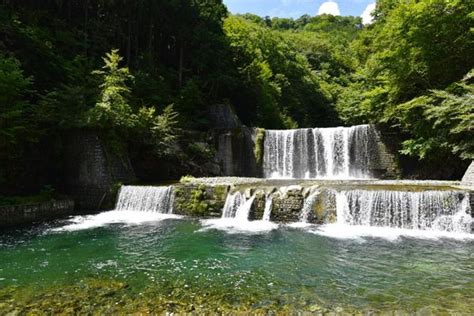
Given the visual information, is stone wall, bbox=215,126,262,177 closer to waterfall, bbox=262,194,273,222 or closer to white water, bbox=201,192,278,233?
white water, bbox=201,192,278,233

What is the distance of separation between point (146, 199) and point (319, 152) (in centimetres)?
1160

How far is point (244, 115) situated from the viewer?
1128 inches

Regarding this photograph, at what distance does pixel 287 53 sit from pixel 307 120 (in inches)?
545

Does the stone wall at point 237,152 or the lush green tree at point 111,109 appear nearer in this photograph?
the lush green tree at point 111,109

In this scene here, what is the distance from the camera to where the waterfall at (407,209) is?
993 cm

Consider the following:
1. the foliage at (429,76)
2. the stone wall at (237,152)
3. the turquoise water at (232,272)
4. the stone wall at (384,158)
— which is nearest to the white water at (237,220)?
the turquoise water at (232,272)

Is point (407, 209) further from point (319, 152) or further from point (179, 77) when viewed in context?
point (179, 77)

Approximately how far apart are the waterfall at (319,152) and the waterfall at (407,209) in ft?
29.7

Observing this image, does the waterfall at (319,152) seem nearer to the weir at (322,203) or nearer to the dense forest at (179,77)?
the dense forest at (179,77)

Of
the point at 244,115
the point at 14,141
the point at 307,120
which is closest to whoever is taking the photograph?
the point at 14,141

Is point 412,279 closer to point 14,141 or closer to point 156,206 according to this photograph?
point 156,206

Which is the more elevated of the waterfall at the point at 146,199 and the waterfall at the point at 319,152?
the waterfall at the point at 319,152

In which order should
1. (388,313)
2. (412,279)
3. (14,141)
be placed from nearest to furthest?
1. (388,313)
2. (412,279)
3. (14,141)

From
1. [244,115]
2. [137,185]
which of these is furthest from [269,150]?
[137,185]
